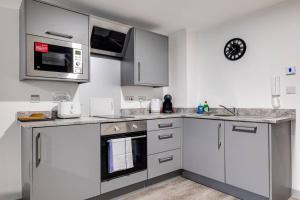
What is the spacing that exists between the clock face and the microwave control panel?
204cm

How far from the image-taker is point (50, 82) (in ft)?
7.45

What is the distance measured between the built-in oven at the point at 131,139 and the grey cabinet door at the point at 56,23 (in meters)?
1.06

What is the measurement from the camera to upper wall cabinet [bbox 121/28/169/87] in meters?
2.70

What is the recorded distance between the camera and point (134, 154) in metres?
2.31

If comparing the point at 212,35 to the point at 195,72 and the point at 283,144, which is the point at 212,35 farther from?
the point at 283,144

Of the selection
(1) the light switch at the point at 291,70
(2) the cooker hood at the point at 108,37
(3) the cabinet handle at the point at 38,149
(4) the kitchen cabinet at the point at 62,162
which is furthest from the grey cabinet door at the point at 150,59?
(1) the light switch at the point at 291,70

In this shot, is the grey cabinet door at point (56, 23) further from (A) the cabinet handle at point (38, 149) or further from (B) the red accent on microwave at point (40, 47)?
(A) the cabinet handle at point (38, 149)

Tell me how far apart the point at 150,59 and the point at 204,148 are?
146cm

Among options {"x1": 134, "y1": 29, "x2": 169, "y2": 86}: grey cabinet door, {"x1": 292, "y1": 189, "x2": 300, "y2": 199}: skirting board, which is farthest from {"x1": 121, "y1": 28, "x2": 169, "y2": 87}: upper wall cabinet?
{"x1": 292, "y1": 189, "x2": 300, "y2": 199}: skirting board

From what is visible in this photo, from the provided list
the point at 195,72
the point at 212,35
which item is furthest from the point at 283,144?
the point at 212,35

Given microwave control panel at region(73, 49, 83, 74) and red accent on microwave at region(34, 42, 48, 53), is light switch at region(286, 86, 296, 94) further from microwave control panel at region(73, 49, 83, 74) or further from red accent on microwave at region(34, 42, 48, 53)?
red accent on microwave at region(34, 42, 48, 53)

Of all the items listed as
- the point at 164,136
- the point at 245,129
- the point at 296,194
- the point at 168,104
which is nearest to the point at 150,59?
the point at 168,104

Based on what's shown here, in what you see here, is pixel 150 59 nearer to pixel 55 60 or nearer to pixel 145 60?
pixel 145 60

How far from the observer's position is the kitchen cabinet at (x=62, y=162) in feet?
5.36
